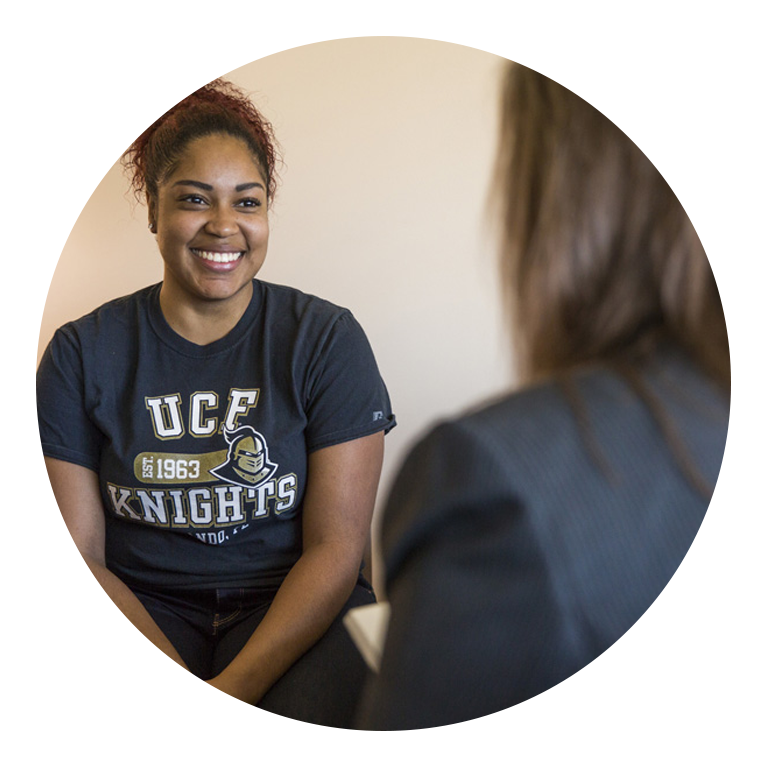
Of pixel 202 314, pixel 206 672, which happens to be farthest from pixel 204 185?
pixel 206 672

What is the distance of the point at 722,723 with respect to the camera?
0.67 metres

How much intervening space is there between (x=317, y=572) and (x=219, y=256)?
49 centimetres

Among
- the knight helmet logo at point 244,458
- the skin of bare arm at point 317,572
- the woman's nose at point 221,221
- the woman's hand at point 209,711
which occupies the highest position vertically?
the woman's nose at point 221,221

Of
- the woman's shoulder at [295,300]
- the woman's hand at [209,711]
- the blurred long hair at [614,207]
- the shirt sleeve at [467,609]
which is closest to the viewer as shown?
the shirt sleeve at [467,609]

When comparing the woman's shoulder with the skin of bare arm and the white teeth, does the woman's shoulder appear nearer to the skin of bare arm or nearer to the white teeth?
the white teeth

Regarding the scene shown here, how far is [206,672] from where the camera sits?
43.2 inches

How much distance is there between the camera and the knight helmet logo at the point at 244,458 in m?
1.09

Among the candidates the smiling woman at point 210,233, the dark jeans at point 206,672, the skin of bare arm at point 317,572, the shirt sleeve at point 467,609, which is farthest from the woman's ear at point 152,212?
the shirt sleeve at point 467,609

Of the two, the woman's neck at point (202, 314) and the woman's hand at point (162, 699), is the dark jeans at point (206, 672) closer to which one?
the woman's hand at point (162, 699)

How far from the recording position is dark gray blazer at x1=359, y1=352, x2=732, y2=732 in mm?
568
